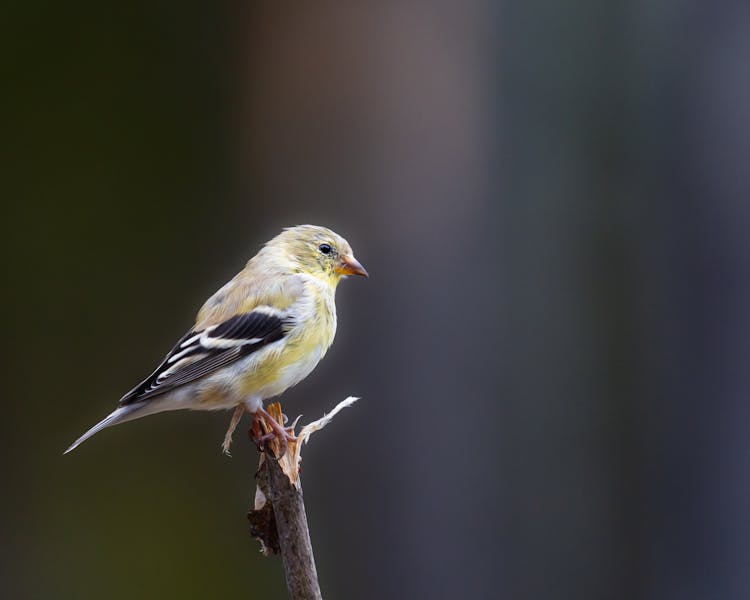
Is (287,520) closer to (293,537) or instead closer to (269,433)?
(293,537)

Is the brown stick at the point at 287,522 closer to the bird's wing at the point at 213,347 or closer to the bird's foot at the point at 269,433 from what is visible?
the bird's foot at the point at 269,433

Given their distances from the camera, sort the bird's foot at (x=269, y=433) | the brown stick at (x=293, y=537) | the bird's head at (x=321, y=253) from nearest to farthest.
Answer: the brown stick at (x=293, y=537) → the bird's foot at (x=269, y=433) → the bird's head at (x=321, y=253)

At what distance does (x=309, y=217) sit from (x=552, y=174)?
37.8 inches

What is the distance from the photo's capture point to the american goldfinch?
69.9 inches

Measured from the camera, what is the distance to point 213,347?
1.82 meters

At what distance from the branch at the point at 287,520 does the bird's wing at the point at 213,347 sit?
9.4 inches

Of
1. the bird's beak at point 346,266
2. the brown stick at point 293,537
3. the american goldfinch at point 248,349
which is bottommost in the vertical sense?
the brown stick at point 293,537

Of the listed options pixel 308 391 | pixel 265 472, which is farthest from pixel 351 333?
pixel 265 472

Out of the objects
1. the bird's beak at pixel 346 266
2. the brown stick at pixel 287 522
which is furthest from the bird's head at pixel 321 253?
the brown stick at pixel 287 522

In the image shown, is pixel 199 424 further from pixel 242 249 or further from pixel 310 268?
pixel 310 268

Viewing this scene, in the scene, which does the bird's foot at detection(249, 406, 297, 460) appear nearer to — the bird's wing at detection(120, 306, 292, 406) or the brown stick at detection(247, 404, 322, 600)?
the brown stick at detection(247, 404, 322, 600)

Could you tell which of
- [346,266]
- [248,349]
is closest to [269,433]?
[248,349]

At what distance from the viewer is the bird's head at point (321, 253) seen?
2.07 meters

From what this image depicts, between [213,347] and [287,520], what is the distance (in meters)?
0.46
